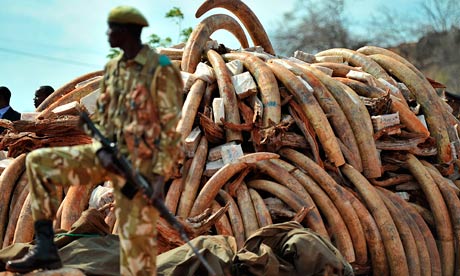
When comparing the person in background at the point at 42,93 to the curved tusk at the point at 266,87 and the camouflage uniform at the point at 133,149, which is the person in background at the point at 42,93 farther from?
the camouflage uniform at the point at 133,149

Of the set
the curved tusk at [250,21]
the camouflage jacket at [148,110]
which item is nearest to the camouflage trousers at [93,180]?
the camouflage jacket at [148,110]

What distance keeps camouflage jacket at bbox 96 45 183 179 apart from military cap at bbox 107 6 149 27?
7.0 inches

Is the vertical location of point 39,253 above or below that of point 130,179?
below

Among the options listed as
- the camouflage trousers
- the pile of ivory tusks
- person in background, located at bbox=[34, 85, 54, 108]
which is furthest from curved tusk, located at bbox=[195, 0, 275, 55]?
the camouflage trousers

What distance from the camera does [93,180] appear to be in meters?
4.79

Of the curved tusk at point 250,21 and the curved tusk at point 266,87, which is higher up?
the curved tusk at point 250,21

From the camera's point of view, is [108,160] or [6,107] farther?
[6,107]

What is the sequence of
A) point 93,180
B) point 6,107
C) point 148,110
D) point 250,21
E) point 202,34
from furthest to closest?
point 250,21
point 6,107
point 202,34
point 93,180
point 148,110

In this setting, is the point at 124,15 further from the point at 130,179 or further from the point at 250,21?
the point at 250,21

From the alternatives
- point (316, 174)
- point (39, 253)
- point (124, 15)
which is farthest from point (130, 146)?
point (316, 174)

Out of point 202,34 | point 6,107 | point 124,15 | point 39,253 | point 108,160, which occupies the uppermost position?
point 202,34

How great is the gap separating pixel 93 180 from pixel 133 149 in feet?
1.31

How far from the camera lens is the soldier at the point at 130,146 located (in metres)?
4.51

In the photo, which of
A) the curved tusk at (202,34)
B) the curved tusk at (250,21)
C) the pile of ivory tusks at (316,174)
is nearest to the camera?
the pile of ivory tusks at (316,174)
